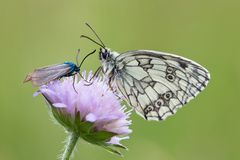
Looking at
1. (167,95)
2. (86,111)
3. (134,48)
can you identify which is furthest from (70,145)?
(134,48)

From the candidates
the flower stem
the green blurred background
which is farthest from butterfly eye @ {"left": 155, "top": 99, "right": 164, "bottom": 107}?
the green blurred background

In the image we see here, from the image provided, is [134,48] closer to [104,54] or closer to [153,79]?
[153,79]

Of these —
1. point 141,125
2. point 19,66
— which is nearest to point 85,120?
point 141,125

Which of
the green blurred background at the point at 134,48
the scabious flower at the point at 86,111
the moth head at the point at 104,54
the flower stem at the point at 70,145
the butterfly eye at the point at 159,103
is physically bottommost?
the flower stem at the point at 70,145

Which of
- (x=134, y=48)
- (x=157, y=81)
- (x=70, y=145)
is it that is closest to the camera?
(x=70, y=145)

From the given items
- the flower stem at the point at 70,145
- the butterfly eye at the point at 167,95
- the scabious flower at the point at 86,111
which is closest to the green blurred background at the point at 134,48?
the butterfly eye at the point at 167,95

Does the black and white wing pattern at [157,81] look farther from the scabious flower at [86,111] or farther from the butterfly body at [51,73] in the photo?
the butterfly body at [51,73]

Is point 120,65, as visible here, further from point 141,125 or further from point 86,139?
point 141,125
